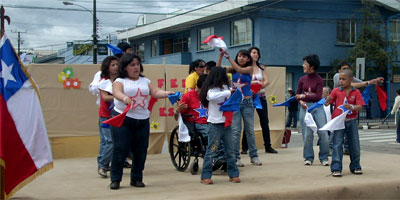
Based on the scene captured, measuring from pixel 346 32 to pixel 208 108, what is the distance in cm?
2503

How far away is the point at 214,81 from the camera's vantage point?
6715 millimetres

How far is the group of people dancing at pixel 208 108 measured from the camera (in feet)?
20.7

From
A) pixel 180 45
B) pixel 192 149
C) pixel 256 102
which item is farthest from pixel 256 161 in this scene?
pixel 180 45

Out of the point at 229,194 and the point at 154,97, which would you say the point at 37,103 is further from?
the point at 229,194

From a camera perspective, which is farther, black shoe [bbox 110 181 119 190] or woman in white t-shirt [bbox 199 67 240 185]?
woman in white t-shirt [bbox 199 67 240 185]

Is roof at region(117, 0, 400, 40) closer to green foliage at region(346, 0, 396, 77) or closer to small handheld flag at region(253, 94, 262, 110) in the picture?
green foliage at region(346, 0, 396, 77)

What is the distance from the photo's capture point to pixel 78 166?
27.7 feet

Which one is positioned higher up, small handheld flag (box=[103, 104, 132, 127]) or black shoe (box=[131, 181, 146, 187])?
small handheld flag (box=[103, 104, 132, 127])

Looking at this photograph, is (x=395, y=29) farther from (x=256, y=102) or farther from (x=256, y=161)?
(x=256, y=161)

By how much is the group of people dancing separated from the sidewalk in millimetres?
235

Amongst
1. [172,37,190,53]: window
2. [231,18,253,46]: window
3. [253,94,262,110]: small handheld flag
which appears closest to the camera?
[253,94,262,110]: small handheld flag

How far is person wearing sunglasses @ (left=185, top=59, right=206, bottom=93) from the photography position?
8137 mm

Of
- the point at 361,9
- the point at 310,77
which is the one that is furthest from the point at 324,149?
the point at 361,9

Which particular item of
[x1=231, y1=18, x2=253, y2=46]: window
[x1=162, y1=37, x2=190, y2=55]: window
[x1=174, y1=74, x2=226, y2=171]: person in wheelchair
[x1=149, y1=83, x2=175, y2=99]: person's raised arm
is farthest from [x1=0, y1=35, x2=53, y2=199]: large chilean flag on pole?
[x1=162, y1=37, x2=190, y2=55]: window
